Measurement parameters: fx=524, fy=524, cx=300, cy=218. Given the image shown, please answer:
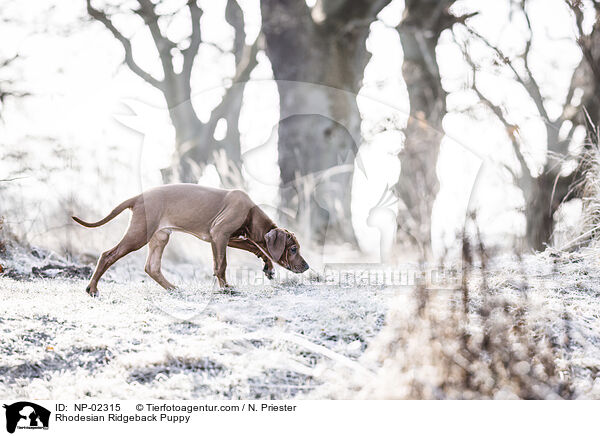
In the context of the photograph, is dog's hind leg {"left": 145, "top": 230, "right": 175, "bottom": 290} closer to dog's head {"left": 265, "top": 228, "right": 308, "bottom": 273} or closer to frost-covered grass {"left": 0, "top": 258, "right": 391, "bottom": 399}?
frost-covered grass {"left": 0, "top": 258, "right": 391, "bottom": 399}

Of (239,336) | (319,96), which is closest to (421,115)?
(319,96)

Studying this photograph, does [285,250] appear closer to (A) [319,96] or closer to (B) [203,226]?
(B) [203,226]

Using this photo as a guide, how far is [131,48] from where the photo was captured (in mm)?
7223

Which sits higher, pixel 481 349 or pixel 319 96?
pixel 319 96

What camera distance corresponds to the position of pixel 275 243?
358cm

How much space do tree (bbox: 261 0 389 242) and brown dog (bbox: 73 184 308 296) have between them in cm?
48

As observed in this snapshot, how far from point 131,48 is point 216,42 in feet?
3.93

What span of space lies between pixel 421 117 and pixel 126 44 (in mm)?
4409

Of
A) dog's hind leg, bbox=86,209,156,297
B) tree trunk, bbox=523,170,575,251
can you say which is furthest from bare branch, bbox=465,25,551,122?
dog's hind leg, bbox=86,209,156,297

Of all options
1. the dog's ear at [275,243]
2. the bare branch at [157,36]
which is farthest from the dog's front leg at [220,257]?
the bare branch at [157,36]

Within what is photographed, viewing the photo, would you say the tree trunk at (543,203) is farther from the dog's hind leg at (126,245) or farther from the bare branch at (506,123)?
the dog's hind leg at (126,245)

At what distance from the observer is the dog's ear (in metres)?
3.57

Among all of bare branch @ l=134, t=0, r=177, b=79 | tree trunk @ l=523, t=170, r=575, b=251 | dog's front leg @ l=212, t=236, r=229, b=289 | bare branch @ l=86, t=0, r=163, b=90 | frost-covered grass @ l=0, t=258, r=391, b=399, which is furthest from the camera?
bare branch @ l=134, t=0, r=177, b=79

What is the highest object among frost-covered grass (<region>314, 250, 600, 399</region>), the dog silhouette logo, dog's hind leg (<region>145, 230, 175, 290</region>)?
dog's hind leg (<region>145, 230, 175, 290</region>)
